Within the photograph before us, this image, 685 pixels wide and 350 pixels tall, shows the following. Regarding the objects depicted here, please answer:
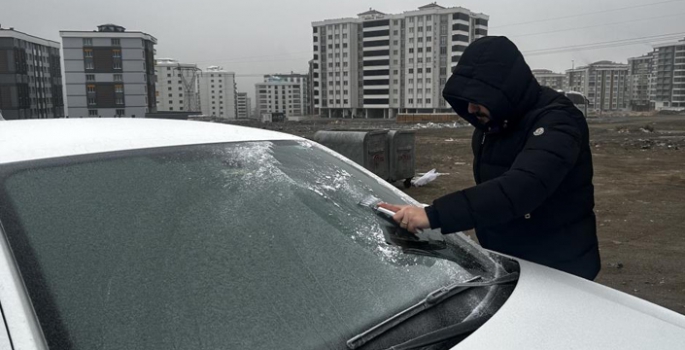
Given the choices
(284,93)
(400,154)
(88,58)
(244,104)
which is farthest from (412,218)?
(244,104)

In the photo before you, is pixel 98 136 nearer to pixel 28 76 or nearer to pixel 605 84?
pixel 28 76

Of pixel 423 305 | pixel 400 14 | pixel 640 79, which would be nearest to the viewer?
pixel 423 305

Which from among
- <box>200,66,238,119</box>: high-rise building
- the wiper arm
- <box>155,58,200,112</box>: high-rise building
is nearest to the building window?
the wiper arm

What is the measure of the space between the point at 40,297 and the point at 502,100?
1548 millimetres

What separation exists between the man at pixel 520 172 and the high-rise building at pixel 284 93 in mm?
159093

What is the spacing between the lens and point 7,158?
134cm

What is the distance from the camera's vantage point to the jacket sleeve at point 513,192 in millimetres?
1684

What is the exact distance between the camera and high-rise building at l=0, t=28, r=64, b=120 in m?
23.5

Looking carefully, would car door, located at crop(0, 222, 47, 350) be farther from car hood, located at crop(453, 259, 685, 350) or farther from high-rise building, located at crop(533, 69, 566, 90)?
high-rise building, located at crop(533, 69, 566, 90)

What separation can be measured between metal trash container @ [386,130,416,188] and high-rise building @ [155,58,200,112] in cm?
10122

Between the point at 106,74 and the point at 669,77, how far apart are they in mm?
128509

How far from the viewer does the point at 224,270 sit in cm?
133

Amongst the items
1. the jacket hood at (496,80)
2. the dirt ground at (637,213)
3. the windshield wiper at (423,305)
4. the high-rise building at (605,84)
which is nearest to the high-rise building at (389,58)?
the high-rise building at (605,84)

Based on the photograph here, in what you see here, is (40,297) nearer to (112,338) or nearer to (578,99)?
(112,338)
